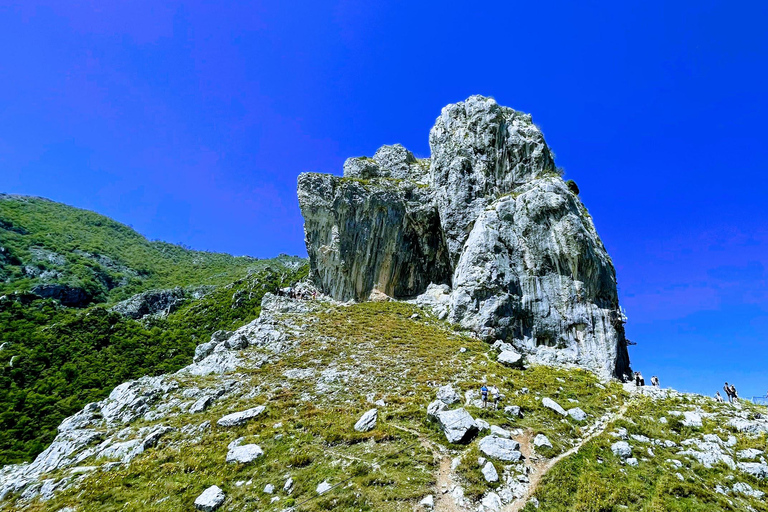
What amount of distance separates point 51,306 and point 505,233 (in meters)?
76.3

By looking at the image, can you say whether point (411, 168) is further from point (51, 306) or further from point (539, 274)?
point (51, 306)

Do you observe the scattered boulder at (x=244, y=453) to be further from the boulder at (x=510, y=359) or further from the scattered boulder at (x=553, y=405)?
the boulder at (x=510, y=359)

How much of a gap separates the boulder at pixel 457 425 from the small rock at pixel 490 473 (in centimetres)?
238

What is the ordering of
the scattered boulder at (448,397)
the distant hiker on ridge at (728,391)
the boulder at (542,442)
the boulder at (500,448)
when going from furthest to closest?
the distant hiker on ridge at (728,391), the scattered boulder at (448,397), the boulder at (542,442), the boulder at (500,448)

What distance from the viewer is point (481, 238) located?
144ft

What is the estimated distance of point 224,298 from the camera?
2938 inches

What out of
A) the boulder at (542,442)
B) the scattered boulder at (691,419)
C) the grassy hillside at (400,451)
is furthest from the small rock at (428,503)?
the scattered boulder at (691,419)

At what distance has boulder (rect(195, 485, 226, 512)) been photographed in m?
13.2

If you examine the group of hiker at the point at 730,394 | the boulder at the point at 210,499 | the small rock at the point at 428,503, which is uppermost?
the group of hiker at the point at 730,394

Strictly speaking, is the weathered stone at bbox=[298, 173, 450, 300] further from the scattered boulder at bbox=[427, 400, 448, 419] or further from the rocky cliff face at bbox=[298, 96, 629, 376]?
the scattered boulder at bbox=[427, 400, 448, 419]

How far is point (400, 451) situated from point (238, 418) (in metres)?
11.1

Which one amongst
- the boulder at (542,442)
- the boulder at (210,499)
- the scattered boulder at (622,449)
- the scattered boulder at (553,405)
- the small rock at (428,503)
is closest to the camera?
the small rock at (428,503)

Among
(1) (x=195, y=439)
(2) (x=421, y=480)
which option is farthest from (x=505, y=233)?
(1) (x=195, y=439)

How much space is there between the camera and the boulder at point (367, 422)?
18.2 meters
